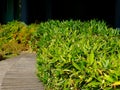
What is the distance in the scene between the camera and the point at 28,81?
8039mm

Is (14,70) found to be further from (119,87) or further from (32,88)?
(119,87)

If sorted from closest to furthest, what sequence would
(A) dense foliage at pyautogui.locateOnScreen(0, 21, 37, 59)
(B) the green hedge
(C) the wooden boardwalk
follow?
(B) the green hedge → (C) the wooden boardwalk → (A) dense foliage at pyautogui.locateOnScreen(0, 21, 37, 59)

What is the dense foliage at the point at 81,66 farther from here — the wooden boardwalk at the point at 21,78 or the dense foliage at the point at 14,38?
the dense foliage at the point at 14,38

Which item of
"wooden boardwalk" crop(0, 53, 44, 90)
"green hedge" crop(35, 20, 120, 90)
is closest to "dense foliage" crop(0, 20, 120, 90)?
"green hedge" crop(35, 20, 120, 90)

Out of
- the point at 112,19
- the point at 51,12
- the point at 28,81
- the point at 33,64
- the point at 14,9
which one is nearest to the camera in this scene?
the point at 28,81

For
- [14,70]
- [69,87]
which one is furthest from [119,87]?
[14,70]

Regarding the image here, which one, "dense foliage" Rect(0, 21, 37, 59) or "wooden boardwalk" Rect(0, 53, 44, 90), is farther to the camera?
"dense foliage" Rect(0, 21, 37, 59)

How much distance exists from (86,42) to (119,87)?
227cm

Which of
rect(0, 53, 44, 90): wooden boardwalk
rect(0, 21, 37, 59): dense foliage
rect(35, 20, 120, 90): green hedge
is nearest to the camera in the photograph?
rect(35, 20, 120, 90): green hedge

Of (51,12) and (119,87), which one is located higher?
(51,12)

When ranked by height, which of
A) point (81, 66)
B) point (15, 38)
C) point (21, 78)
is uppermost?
point (15, 38)

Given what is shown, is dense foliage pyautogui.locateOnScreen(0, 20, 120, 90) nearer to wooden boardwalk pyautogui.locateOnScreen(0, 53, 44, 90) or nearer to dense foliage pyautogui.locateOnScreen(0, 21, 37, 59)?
wooden boardwalk pyautogui.locateOnScreen(0, 53, 44, 90)

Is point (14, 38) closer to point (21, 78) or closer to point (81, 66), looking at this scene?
point (21, 78)

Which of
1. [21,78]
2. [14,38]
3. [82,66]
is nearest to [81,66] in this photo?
[82,66]
